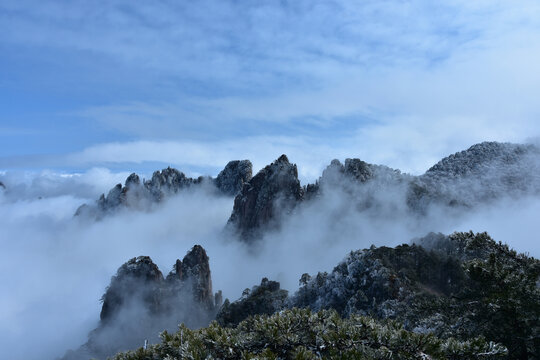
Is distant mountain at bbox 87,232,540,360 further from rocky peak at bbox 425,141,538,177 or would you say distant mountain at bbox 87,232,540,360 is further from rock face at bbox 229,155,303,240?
rocky peak at bbox 425,141,538,177

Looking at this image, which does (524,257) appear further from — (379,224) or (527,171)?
(527,171)

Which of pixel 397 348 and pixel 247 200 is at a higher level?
pixel 247 200

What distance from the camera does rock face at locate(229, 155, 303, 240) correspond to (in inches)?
6019

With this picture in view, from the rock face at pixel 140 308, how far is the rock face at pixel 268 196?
72596 mm

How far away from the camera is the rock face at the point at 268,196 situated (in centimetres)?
15288

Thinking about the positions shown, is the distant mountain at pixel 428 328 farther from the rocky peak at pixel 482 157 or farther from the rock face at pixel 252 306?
the rocky peak at pixel 482 157

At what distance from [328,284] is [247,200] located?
11304 cm

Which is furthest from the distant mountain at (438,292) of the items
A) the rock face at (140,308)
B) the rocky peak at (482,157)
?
the rocky peak at (482,157)

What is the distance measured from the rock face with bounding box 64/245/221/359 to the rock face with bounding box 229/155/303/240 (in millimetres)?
72596

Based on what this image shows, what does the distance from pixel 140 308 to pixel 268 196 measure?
3288 inches

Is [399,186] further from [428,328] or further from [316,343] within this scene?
[316,343]

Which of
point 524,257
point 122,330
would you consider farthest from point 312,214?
point 524,257

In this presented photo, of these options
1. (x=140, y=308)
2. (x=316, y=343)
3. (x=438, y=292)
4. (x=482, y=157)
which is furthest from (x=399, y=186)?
(x=316, y=343)

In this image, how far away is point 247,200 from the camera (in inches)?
6417
